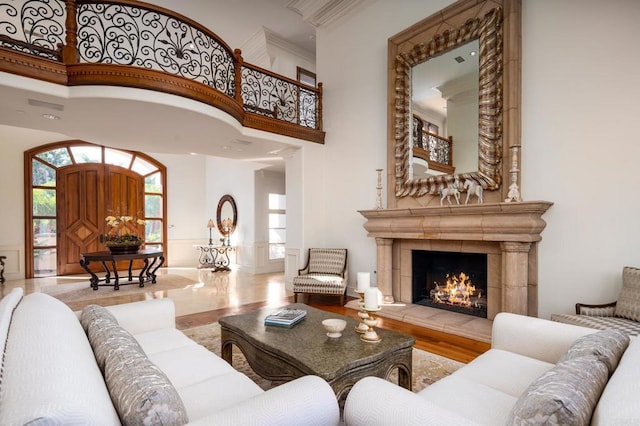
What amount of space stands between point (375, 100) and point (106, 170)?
703cm

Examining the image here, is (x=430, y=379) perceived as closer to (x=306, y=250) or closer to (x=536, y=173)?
(x=536, y=173)

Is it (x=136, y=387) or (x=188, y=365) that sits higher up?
(x=136, y=387)

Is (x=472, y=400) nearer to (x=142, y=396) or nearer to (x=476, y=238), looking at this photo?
(x=142, y=396)

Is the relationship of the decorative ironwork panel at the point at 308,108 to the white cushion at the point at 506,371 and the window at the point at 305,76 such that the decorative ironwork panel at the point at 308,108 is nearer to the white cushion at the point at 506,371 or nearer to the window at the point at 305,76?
the window at the point at 305,76

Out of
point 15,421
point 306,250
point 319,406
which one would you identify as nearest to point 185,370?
point 319,406

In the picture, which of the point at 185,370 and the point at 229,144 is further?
the point at 229,144

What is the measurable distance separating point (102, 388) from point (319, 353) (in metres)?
1.21

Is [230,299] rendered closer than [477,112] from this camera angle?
No

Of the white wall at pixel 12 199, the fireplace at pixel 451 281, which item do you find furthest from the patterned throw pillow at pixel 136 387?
the white wall at pixel 12 199

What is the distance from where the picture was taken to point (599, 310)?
289 centimetres

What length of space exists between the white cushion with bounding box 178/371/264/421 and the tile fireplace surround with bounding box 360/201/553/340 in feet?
9.33

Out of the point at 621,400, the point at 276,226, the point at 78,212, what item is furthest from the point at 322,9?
the point at 78,212

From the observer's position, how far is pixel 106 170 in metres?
8.39

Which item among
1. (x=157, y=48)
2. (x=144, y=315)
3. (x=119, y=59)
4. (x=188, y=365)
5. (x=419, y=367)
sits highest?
(x=157, y=48)
